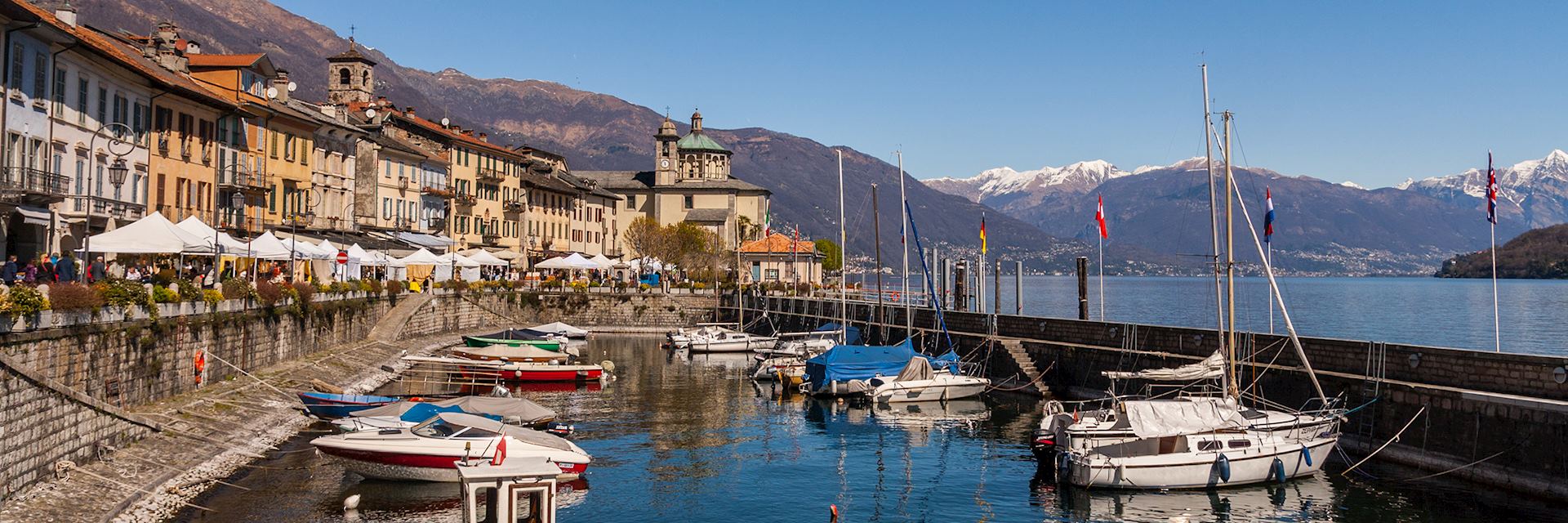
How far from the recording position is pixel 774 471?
36.1 metres

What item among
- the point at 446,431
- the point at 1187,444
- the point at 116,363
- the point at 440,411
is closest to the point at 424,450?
the point at 446,431

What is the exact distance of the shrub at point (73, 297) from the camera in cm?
2633

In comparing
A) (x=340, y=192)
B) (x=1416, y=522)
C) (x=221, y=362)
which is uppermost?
(x=340, y=192)

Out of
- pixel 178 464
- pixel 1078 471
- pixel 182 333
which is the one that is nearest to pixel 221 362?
pixel 182 333

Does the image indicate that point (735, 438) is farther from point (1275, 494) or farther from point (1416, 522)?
point (1416, 522)

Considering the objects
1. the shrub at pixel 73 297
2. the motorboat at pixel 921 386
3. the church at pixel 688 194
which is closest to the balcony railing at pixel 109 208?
the shrub at pixel 73 297

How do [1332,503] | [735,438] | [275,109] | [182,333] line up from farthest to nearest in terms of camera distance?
1. [275,109]
2. [735,438]
3. [182,333]
4. [1332,503]

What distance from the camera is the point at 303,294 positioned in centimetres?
5028

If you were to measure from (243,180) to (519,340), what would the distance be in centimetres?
1613

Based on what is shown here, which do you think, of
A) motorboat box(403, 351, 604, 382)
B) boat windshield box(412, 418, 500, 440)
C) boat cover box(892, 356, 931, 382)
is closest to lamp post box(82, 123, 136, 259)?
boat windshield box(412, 418, 500, 440)

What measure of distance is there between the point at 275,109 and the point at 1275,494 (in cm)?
5435

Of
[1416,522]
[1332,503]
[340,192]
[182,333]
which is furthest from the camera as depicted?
[340,192]

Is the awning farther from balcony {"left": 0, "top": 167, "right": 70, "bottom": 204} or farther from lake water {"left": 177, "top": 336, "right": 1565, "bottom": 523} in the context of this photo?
lake water {"left": 177, "top": 336, "right": 1565, "bottom": 523}

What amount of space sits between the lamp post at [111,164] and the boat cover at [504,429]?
9999 millimetres
